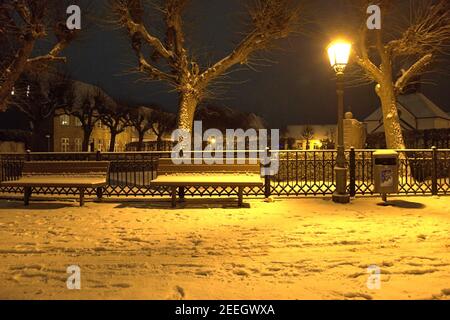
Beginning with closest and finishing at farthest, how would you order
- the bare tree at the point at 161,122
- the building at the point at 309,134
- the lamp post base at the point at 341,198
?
the lamp post base at the point at 341,198 → the bare tree at the point at 161,122 → the building at the point at 309,134

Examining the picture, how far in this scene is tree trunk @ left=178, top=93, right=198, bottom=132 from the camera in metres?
15.5

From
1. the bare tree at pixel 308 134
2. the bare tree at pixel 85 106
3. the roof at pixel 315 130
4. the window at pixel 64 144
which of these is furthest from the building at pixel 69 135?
the roof at pixel 315 130

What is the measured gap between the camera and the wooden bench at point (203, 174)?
10.2 metres

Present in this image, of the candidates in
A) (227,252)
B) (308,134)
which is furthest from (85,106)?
(308,134)

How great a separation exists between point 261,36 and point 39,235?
10453 mm

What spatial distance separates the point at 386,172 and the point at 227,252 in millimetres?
5870

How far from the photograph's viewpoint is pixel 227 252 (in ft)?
19.8

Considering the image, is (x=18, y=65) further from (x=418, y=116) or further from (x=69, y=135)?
(x=418, y=116)

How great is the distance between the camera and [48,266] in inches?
210

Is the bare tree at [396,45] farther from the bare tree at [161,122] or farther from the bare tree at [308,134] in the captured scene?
the bare tree at [308,134]

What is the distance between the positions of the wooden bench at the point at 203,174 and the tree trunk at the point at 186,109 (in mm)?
4841

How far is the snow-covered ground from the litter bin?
0.58m
